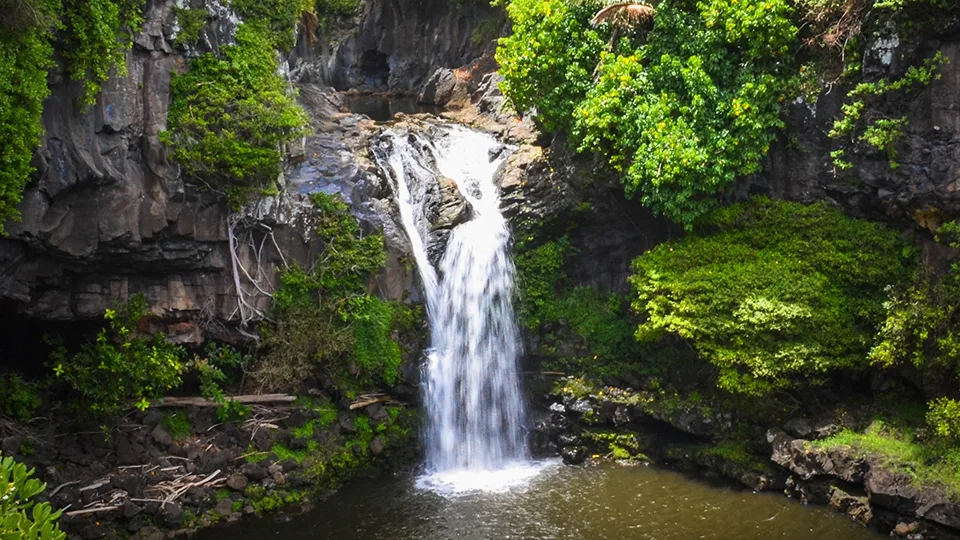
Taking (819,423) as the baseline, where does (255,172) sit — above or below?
above

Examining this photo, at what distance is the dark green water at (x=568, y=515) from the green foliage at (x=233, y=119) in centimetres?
585

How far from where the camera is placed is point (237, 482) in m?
12.4

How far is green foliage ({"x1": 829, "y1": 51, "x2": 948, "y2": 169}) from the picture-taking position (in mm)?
11820

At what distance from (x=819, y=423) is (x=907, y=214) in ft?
12.5

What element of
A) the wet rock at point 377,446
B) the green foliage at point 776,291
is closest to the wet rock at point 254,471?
the wet rock at point 377,446

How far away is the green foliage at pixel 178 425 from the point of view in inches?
507

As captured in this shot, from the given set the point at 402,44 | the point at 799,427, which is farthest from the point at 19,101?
the point at 402,44

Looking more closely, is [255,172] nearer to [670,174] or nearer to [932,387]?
[670,174]

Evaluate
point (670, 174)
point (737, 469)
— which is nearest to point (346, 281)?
point (670, 174)

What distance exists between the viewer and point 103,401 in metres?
11.8

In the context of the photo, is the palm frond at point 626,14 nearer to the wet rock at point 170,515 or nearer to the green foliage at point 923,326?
the green foliage at point 923,326

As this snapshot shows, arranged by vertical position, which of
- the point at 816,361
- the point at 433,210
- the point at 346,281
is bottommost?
the point at 816,361

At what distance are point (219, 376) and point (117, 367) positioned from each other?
1.94 meters

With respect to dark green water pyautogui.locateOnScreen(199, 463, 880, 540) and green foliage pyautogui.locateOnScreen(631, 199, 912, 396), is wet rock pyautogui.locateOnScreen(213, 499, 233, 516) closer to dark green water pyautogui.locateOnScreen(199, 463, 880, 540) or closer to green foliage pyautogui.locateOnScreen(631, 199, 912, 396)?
dark green water pyautogui.locateOnScreen(199, 463, 880, 540)
